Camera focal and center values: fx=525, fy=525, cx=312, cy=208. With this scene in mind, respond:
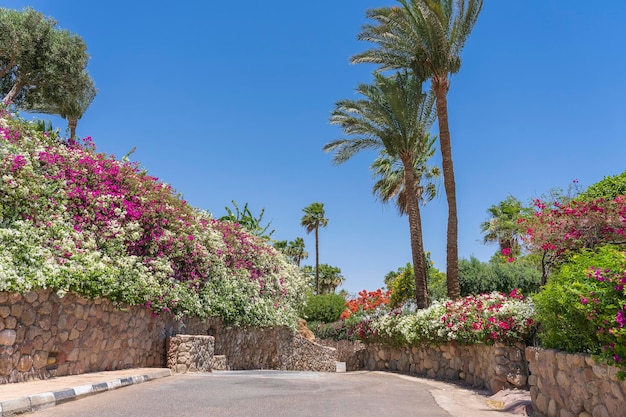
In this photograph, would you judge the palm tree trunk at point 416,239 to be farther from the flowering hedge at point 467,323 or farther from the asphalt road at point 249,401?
the asphalt road at point 249,401

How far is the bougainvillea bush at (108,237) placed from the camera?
34.0ft

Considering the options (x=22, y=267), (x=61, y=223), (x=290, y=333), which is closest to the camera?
(x=22, y=267)

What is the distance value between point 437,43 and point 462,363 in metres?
11.6

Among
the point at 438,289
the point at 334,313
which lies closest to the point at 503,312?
the point at 438,289

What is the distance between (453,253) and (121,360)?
37.4ft

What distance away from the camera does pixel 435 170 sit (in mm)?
32969

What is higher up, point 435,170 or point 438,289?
point 435,170

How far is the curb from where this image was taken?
6391 mm

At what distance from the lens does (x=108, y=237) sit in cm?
1340

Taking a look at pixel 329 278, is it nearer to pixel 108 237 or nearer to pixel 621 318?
pixel 108 237

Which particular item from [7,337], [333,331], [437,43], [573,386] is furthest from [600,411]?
[333,331]

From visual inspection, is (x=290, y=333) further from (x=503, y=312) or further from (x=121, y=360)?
(x=503, y=312)

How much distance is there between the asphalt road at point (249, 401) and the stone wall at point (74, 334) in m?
1.57

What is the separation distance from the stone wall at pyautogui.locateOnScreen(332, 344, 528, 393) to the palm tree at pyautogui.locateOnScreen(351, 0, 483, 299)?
304 cm
